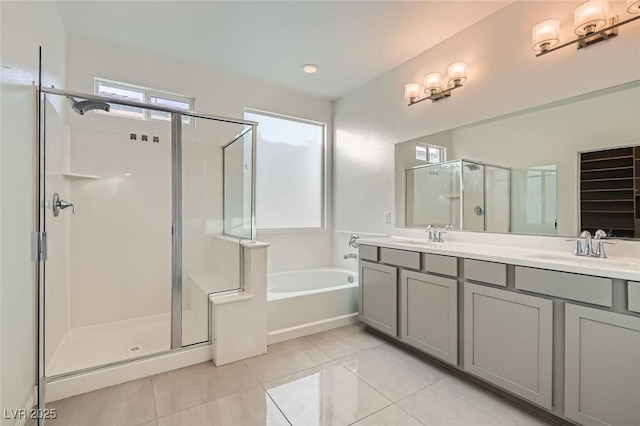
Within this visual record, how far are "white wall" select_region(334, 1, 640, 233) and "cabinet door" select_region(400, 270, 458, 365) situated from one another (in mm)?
999

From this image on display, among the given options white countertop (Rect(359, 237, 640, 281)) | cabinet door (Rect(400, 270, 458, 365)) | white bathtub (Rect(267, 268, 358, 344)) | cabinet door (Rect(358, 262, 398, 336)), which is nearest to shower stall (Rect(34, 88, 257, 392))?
white bathtub (Rect(267, 268, 358, 344))

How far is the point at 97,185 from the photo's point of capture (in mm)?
2678

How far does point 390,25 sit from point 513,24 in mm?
858

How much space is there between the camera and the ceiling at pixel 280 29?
214 cm

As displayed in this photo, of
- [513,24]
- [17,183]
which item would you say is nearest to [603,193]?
[513,24]

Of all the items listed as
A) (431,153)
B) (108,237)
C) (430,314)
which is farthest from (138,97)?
(430,314)

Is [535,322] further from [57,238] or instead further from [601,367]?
[57,238]

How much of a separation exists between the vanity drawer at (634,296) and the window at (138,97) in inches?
126

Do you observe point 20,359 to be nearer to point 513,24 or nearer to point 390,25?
point 390,25

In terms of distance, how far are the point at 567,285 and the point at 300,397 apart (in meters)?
1.54

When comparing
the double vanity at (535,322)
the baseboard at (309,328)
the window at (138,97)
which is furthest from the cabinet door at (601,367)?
the window at (138,97)

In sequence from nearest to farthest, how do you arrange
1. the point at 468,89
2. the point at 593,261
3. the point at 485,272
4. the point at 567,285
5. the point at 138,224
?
the point at 567,285
the point at 593,261
the point at 485,272
the point at 468,89
the point at 138,224

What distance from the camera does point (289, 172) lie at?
371 cm

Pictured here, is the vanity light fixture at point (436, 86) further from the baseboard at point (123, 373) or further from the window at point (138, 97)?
the baseboard at point (123, 373)
